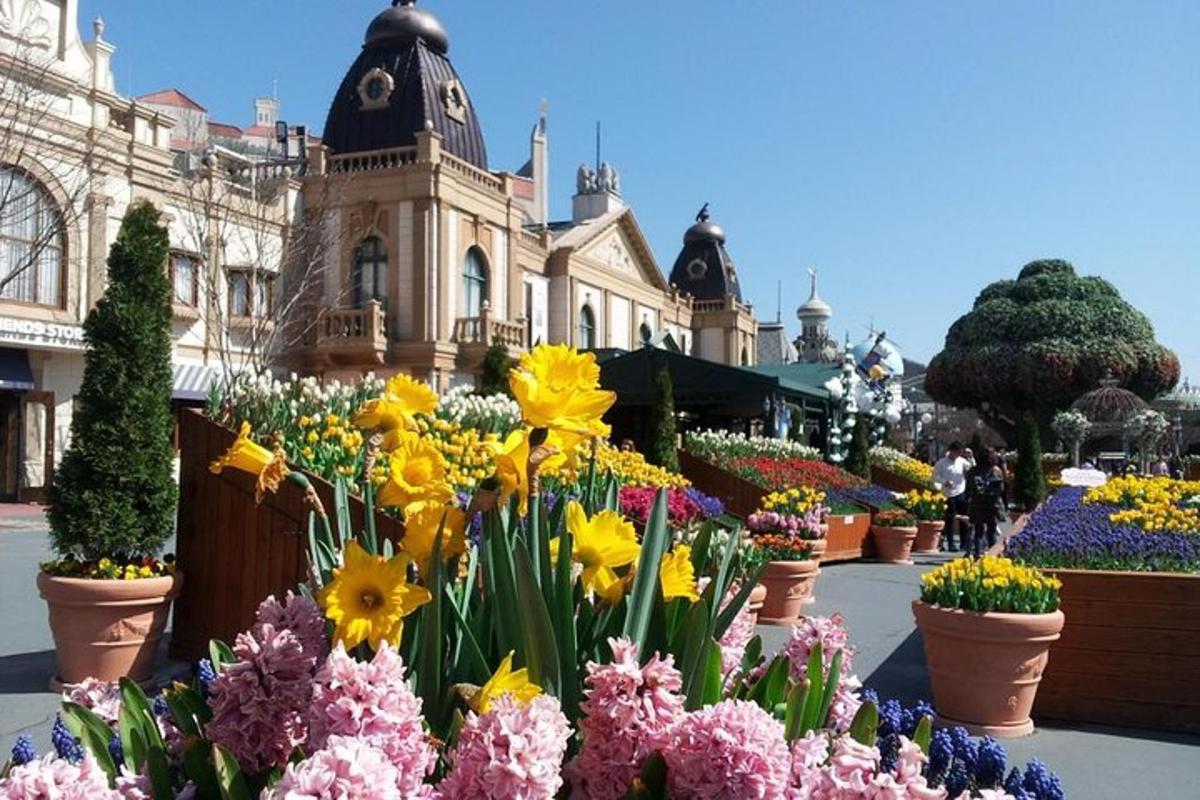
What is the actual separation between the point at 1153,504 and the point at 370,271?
2268 cm

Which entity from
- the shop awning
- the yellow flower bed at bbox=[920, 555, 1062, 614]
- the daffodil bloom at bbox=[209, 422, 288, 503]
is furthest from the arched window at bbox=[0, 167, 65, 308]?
the daffodil bloom at bbox=[209, 422, 288, 503]

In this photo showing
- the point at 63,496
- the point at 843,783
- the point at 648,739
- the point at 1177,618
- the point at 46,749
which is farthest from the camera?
the point at 63,496

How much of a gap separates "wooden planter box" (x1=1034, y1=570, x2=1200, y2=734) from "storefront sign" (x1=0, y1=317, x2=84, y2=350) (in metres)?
18.7

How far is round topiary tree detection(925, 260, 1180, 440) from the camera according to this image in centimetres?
4703

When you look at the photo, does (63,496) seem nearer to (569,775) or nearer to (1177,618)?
(569,775)

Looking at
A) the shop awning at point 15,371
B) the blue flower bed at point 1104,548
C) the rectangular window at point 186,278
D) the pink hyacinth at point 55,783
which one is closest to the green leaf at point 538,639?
the pink hyacinth at point 55,783

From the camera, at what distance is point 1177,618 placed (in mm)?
5633

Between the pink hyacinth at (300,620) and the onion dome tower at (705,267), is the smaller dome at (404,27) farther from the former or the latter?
the pink hyacinth at (300,620)

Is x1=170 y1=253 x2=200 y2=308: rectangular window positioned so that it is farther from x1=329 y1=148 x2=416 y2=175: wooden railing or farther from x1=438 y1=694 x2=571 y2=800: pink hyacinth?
x1=438 y1=694 x2=571 y2=800: pink hyacinth

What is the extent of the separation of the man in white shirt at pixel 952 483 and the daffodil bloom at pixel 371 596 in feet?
48.9

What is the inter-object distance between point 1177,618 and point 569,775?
5.23 m

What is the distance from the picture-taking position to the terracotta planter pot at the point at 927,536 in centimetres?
1554

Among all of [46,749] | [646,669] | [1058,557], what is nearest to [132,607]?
[46,749]

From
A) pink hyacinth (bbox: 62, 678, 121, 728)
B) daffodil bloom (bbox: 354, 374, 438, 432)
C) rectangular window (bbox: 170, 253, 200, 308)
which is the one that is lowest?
pink hyacinth (bbox: 62, 678, 121, 728)
